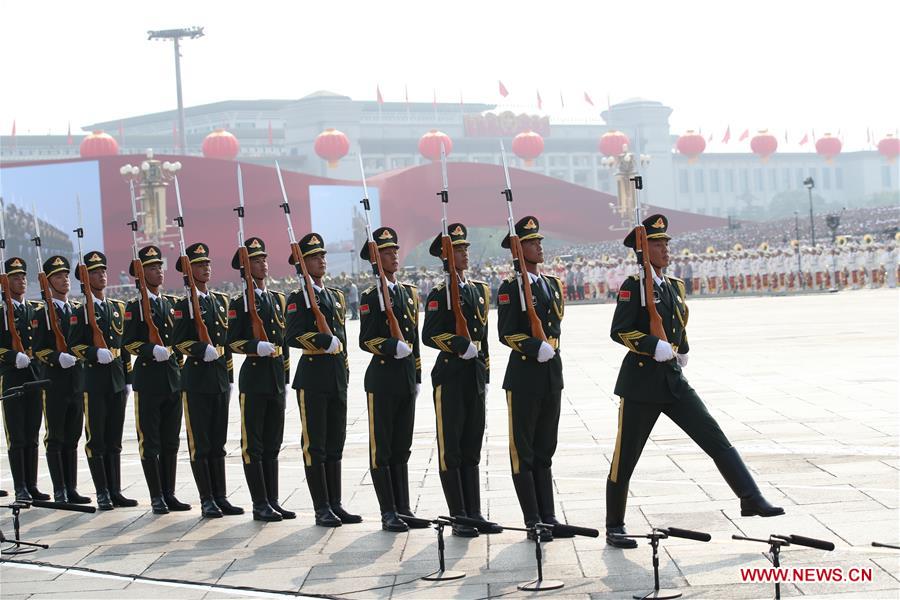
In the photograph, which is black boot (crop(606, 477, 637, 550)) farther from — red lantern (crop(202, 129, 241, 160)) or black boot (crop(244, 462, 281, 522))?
red lantern (crop(202, 129, 241, 160))

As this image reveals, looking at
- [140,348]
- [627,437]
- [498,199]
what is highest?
[498,199]

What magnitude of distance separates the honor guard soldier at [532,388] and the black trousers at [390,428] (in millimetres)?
808

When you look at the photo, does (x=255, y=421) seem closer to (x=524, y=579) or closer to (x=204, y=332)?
(x=204, y=332)

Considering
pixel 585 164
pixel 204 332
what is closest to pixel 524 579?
pixel 204 332

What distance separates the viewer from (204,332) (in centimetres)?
841

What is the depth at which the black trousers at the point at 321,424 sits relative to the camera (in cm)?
777

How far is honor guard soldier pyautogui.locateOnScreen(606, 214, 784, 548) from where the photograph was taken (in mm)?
6508

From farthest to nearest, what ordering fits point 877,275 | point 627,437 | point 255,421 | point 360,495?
point 877,275, point 360,495, point 255,421, point 627,437

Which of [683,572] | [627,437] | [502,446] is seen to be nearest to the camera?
[683,572]

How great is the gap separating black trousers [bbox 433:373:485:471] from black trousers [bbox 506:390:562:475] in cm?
29

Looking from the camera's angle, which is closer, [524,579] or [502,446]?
[524,579]

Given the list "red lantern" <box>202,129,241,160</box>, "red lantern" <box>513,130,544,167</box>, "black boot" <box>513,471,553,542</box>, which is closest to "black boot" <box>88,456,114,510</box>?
"black boot" <box>513,471,553,542</box>

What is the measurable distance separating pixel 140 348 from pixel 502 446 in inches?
136

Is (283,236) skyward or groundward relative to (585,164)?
groundward
